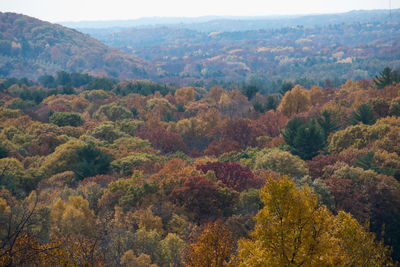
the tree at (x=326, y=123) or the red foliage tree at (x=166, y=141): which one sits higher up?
the tree at (x=326, y=123)

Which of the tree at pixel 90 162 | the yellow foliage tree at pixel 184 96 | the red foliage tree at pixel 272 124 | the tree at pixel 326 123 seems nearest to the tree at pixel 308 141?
the tree at pixel 326 123

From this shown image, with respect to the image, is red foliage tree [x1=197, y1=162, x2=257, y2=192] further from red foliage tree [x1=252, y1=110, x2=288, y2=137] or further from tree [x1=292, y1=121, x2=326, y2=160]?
red foliage tree [x1=252, y1=110, x2=288, y2=137]

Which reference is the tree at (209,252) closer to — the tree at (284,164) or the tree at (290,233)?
the tree at (290,233)

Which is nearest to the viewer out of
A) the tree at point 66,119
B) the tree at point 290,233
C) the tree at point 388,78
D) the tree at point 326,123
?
the tree at point 290,233

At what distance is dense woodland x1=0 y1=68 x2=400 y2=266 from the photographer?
49.8ft

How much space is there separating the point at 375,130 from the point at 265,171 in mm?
17631

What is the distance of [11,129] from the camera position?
68875mm

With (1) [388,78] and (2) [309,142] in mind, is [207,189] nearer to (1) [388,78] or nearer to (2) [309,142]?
(2) [309,142]

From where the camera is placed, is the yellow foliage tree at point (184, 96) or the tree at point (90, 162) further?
the yellow foliage tree at point (184, 96)

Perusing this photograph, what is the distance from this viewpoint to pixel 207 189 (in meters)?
37.1

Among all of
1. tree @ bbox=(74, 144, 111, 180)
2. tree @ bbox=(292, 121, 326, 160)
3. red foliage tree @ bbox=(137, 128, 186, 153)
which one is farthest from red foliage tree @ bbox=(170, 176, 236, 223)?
red foliage tree @ bbox=(137, 128, 186, 153)

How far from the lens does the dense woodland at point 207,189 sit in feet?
49.8

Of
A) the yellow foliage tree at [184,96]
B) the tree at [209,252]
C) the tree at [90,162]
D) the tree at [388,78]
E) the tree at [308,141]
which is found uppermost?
the tree at [209,252]

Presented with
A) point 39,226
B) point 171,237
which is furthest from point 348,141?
point 39,226
